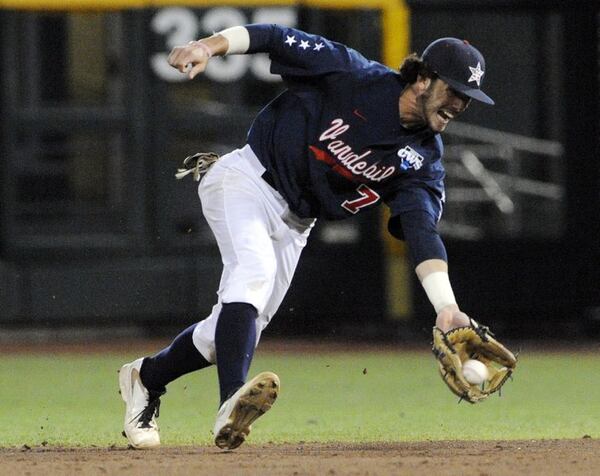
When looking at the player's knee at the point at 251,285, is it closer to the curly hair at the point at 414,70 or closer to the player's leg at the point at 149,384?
the player's leg at the point at 149,384

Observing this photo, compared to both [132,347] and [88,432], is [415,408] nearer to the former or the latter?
[88,432]

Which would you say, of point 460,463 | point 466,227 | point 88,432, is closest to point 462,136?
point 466,227

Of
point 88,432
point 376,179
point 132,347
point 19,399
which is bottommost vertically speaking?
point 132,347

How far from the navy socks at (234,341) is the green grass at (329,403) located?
990 mm

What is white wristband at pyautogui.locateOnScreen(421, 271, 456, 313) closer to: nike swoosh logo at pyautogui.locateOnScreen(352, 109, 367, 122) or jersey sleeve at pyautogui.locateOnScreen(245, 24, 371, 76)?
nike swoosh logo at pyautogui.locateOnScreen(352, 109, 367, 122)

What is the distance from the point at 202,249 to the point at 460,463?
24.1ft

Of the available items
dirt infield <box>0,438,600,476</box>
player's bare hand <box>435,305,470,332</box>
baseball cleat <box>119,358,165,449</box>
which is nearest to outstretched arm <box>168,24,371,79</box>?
player's bare hand <box>435,305,470,332</box>

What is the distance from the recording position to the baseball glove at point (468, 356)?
5957mm

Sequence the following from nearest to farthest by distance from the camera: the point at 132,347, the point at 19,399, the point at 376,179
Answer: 1. the point at 376,179
2. the point at 19,399
3. the point at 132,347

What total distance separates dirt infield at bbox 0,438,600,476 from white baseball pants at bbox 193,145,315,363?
0.49m

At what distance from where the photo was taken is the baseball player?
20.0 ft

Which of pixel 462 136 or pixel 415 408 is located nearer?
pixel 415 408

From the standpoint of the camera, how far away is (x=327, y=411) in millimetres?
8656

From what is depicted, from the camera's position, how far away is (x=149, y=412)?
6.74m
